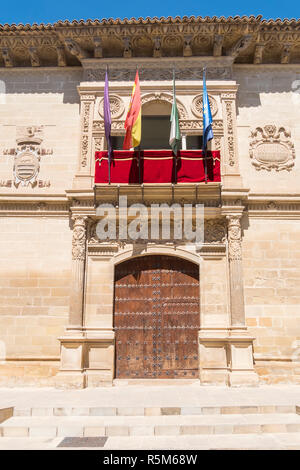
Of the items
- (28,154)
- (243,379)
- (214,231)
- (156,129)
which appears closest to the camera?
(243,379)

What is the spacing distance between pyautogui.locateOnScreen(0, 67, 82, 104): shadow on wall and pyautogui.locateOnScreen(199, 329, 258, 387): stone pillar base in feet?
22.7

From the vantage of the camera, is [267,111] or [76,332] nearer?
[76,332]

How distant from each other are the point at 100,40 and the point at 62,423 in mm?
8600

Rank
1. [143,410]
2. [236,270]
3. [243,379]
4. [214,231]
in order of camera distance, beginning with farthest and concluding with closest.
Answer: [214,231] < [236,270] < [243,379] < [143,410]

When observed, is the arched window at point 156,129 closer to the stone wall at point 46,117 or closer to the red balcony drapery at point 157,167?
the red balcony drapery at point 157,167

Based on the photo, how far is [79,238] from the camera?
891cm

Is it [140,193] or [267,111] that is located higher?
[267,111]

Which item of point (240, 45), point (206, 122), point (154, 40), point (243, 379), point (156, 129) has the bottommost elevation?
point (243, 379)

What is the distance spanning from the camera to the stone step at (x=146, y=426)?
15.9 ft

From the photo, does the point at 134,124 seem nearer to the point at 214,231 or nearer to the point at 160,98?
the point at 160,98

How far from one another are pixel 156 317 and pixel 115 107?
17.3ft

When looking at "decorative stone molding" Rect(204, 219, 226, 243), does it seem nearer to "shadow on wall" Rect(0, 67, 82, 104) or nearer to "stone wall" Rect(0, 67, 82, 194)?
"stone wall" Rect(0, 67, 82, 194)

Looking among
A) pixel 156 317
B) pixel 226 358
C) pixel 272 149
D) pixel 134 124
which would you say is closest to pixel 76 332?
pixel 156 317
